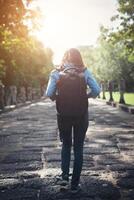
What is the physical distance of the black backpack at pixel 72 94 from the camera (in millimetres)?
5129

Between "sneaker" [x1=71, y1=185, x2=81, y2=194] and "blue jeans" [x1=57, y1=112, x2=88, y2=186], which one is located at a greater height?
"blue jeans" [x1=57, y1=112, x2=88, y2=186]

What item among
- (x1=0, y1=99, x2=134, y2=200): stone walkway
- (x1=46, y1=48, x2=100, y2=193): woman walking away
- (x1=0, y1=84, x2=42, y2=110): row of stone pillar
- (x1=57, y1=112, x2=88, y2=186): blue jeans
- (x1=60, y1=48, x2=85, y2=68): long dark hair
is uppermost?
(x1=60, y1=48, x2=85, y2=68): long dark hair

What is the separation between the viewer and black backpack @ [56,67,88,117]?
513cm

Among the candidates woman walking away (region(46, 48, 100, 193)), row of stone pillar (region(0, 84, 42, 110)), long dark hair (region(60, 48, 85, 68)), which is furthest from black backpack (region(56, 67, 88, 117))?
row of stone pillar (region(0, 84, 42, 110))

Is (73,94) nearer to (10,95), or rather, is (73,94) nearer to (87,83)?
(87,83)

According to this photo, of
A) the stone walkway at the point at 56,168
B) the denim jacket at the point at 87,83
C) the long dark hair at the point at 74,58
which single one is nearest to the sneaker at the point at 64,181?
the stone walkway at the point at 56,168

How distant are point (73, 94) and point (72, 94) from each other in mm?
12

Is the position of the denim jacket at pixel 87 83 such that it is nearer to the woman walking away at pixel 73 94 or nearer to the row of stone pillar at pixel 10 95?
the woman walking away at pixel 73 94

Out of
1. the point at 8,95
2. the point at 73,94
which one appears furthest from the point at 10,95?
the point at 73,94

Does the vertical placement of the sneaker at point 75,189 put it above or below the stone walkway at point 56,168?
above

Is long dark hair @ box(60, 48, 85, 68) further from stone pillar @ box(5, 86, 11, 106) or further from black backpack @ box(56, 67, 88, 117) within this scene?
stone pillar @ box(5, 86, 11, 106)

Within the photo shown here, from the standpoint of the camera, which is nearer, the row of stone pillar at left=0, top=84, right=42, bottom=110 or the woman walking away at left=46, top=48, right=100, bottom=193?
the woman walking away at left=46, top=48, right=100, bottom=193

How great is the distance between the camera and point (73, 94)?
5125mm

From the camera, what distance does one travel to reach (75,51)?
17.3ft
